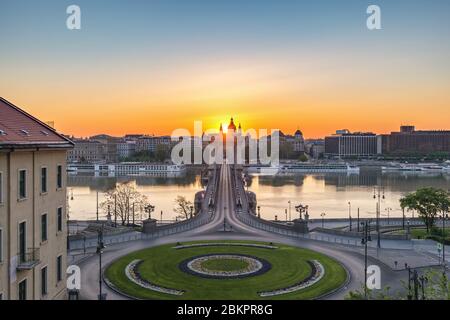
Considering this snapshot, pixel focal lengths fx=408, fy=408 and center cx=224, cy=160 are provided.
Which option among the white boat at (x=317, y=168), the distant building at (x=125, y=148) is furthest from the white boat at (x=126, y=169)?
the distant building at (x=125, y=148)

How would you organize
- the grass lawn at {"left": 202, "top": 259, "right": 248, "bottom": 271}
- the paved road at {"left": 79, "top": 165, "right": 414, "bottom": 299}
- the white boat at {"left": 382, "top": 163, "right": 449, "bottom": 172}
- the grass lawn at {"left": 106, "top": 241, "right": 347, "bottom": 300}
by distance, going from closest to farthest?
the grass lawn at {"left": 106, "top": 241, "right": 347, "bottom": 300}
the paved road at {"left": 79, "top": 165, "right": 414, "bottom": 299}
the grass lawn at {"left": 202, "top": 259, "right": 248, "bottom": 271}
the white boat at {"left": 382, "top": 163, "right": 449, "bottom": 172}

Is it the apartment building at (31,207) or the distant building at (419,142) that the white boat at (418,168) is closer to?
the distant building at (419,142)

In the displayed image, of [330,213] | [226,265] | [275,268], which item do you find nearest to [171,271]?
[226,265]

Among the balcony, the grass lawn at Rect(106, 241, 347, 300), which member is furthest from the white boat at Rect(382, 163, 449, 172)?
the balcony

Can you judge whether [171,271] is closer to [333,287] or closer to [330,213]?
[333,287]

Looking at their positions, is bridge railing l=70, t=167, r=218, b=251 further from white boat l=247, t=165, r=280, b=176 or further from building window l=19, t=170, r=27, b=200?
white boat l=247, t=165, r=280, b=176

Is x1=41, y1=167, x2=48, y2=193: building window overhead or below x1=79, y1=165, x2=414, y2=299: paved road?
overhead
